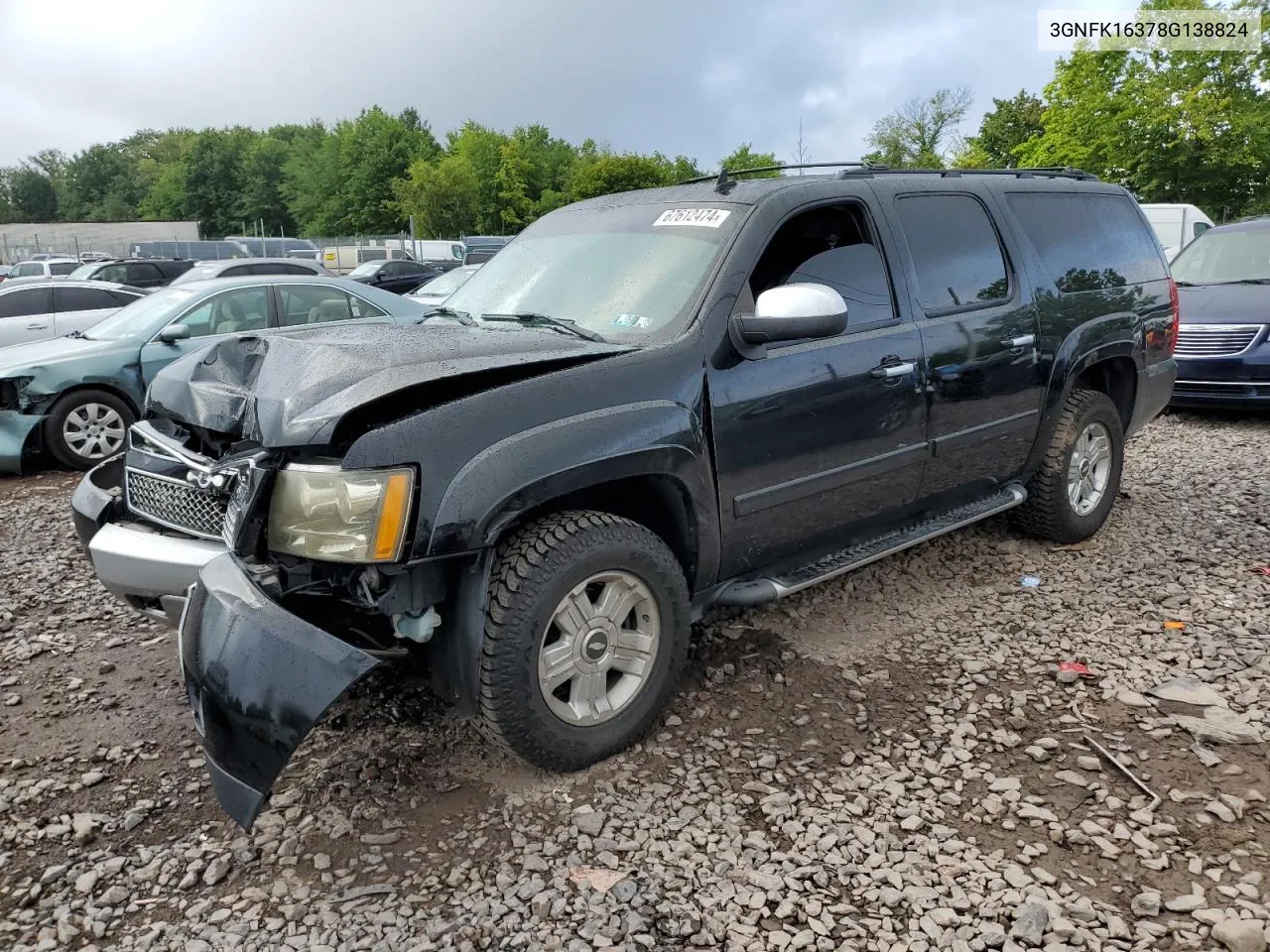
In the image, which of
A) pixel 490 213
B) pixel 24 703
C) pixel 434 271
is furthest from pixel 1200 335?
pixel 490 213

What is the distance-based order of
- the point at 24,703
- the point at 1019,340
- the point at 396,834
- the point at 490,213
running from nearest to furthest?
the point at 396,834 → the point at 24,703 → the point at 1019,340 → the point at 490,213

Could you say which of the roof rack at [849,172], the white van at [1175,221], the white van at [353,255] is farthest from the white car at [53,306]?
the white van at [353,255]

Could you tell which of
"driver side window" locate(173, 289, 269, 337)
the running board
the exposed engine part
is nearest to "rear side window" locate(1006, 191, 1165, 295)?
the running board

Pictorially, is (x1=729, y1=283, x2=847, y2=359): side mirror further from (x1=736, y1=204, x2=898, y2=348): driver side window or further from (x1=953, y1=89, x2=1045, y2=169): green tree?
(x1=953, y1=89, x2=1045, y2=169): green tree

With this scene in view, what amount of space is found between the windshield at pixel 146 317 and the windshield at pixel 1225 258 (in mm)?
9696

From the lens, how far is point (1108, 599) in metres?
4.45

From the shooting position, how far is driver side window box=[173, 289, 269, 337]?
795 cm

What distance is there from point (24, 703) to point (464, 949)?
7.71 feet

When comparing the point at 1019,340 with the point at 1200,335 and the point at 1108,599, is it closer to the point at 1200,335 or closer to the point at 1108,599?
the point at 1108,599

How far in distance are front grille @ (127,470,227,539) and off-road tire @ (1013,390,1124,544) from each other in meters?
3.92

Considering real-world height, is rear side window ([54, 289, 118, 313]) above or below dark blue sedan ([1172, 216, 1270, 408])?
above

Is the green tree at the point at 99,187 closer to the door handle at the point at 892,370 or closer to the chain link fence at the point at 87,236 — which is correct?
the chain link fence at the point at 87,236

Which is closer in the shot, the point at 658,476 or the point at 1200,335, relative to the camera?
the point at 658,476

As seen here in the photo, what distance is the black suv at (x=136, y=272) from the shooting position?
17.1m
